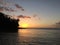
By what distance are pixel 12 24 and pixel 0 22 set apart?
4.96 m

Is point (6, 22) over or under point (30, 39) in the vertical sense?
over

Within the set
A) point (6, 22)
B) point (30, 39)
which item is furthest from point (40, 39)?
point (6, 22)

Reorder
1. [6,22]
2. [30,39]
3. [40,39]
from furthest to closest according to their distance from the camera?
1. [6,22]
2. [30,39]
3. [40,39]

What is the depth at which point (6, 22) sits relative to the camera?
25.1 m

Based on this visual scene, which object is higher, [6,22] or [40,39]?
[6,22]

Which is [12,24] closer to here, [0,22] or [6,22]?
[6,22]

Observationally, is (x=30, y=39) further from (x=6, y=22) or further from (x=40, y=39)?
(x=6, y=22)

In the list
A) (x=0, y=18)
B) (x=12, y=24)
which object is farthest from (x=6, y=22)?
(x=0, y=18)

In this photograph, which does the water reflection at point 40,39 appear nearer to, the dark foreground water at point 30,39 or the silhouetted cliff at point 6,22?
the dark foreground water at point 30,39

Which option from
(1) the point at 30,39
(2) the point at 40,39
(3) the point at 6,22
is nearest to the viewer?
(2) the point at 40,39

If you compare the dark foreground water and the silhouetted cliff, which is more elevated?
the silhouetted cliff

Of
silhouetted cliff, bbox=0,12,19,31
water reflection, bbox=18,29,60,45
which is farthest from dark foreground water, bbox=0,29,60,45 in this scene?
silhouetted cliff, bbox=0,12,19,31

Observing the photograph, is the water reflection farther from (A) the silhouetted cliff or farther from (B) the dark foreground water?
(A) the silhouetted cliff

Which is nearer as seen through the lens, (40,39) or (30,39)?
(40,39)
